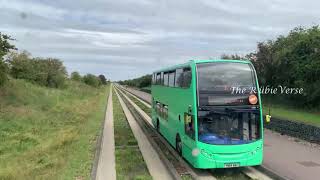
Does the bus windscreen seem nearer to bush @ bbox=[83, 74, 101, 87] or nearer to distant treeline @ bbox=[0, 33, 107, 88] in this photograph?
distant treeline @ bbox=[0, 33, 107, 88]

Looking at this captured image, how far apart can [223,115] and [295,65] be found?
20860 mm

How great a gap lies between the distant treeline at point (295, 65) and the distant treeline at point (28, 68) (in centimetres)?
1895

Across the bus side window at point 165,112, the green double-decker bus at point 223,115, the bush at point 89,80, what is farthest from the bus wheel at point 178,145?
the bush at point 89,80

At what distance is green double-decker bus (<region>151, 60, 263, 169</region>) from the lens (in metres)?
14.1

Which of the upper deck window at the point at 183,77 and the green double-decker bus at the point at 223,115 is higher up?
the upper deck window at the point at 183,77

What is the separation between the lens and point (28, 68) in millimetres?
54438

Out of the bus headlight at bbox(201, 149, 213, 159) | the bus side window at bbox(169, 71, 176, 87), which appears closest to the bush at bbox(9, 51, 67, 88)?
the bus side window at bbox(169, 71, 176, 87)

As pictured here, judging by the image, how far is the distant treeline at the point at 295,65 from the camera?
31841 mm

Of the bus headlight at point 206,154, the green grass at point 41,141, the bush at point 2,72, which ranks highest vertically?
the bush at point 2,72

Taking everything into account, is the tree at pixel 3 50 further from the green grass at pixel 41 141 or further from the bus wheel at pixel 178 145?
the bus wheel at pixel 178 145

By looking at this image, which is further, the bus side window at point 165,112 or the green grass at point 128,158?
the bus side window at point 165,112

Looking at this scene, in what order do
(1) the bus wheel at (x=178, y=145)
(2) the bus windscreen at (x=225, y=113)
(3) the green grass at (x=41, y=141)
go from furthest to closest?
(1) the bus wheel at (x=178, y=145), (3) the green grass at (x=41, y=141), (2) the bus windscreen at (x=225, y=113)

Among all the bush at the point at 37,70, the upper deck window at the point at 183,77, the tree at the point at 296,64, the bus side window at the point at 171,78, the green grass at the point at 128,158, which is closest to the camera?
the green grass at the point at 128,158

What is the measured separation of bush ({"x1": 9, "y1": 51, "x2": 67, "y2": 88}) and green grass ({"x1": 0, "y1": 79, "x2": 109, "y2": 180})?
45.9ft
